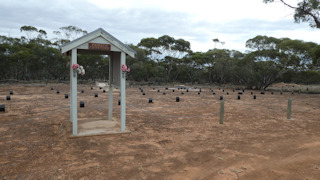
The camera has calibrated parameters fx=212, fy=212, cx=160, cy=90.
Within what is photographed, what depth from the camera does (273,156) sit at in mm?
5340

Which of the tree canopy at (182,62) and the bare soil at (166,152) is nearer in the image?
the bare soil at (166,152)

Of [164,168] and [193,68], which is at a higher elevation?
[193,68]

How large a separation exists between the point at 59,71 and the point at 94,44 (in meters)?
35.6

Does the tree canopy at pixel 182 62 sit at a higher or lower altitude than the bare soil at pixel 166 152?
higher

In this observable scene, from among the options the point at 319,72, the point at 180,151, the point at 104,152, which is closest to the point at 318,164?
the point at 180,151

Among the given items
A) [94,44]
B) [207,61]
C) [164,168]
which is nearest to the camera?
[164,168]

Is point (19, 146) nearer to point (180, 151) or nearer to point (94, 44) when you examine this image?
point (94, 44)

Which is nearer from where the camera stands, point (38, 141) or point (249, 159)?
point (249, 159)

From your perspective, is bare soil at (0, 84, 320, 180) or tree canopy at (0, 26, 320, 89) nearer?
bare soil at (0, 84, 320, 180)

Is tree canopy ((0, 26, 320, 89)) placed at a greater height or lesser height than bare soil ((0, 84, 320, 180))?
greater

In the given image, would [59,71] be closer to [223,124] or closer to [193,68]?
[193,68]

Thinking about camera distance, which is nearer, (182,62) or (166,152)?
(166,152)

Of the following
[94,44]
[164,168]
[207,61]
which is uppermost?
[207,61]

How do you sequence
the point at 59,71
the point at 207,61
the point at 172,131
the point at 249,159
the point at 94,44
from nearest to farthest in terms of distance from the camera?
the point at 249,159, the point at 94,44, the point at 172,131, the point at 59,71, the point at 207,61
